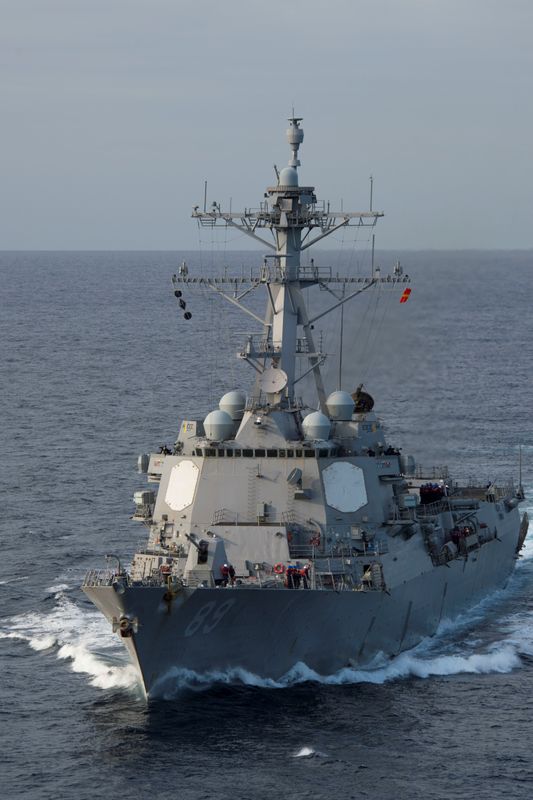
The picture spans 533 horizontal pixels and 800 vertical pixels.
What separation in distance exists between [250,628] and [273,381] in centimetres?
718

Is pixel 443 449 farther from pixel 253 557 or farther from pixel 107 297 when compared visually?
pixel 107 297

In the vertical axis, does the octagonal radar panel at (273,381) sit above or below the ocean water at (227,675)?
above

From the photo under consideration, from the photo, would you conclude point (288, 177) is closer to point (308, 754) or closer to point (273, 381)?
point (273, 381)

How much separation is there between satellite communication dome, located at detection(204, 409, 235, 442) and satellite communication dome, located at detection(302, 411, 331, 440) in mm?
1916

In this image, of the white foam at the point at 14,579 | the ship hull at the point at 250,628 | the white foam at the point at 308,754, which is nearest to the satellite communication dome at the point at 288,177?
the ship hull at the point at 250,628

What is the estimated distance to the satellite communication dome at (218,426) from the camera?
37.8 meters

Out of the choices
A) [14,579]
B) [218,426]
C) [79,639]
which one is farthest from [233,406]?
[14,579]

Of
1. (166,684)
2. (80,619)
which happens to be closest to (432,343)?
(80,619)

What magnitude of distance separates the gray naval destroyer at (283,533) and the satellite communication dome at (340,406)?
37 mm

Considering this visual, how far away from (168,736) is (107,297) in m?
118

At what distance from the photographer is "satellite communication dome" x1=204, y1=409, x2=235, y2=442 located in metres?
37.8

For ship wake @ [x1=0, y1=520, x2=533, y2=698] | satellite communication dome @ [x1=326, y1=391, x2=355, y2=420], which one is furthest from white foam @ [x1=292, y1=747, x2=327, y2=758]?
satellite communication dome @ [x1=326, y1=391, x2=355, y2=420]

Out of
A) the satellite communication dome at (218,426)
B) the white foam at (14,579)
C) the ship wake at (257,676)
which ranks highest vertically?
the satellite communication dome at (218,426)

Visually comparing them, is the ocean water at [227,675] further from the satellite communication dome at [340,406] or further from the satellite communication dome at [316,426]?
the satellite communication dome at [316,426]
